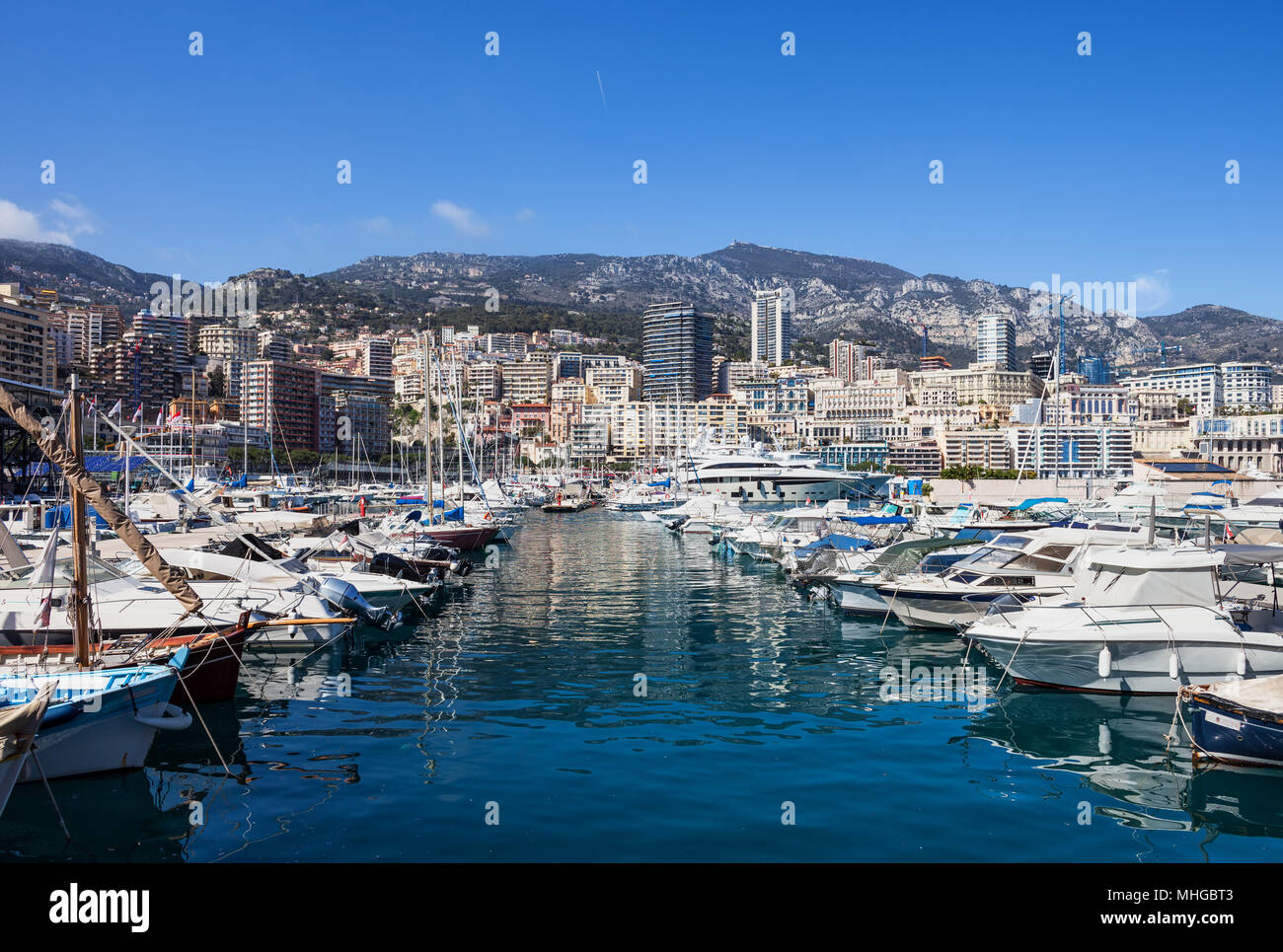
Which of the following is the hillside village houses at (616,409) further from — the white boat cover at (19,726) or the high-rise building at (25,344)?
the white boat cover at (19,726)

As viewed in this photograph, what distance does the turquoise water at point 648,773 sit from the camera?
876 cm

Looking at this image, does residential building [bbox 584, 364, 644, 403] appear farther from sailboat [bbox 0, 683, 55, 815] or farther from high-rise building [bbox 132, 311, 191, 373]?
sailboat [bbox 0, 683, 55, 815]

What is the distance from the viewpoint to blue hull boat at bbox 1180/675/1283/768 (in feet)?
34.3

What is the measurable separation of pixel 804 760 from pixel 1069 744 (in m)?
3.81

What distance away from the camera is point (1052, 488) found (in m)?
68.9

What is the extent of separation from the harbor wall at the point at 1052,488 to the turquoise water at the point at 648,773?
53.0 m

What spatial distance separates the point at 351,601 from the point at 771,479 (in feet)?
244

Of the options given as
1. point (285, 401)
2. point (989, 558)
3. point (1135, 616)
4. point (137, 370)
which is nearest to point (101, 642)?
point (1135, 616)

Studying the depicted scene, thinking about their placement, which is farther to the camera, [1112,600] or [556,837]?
[1112,600]

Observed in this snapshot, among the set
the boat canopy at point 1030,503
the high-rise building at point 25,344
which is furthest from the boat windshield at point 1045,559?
the high-rise building at point 25,344

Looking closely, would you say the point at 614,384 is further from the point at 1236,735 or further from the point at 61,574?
the point at 1236,735
